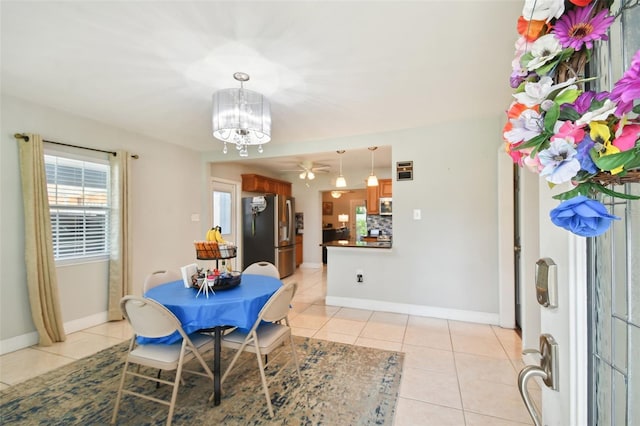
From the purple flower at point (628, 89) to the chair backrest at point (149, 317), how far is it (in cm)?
203

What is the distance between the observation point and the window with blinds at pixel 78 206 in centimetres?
310

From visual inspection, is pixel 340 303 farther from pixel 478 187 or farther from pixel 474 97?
pixel 474 97

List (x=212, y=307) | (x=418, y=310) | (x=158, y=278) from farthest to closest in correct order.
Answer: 1. (x=418, y=310)
2. (x=158, y=278)
3. (x=212, y=307)

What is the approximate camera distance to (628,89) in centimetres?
43

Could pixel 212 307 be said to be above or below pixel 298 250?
above

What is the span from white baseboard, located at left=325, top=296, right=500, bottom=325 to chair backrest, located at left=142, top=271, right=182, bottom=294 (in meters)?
2.27

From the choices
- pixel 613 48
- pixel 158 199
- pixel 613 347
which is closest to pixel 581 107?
pixel 613 48

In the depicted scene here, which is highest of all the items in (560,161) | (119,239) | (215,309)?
(560,161)

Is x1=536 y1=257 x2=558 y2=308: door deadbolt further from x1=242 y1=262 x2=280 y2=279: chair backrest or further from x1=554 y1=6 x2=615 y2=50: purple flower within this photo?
x1=242 y1=262 x2=280 y2=279: chair backrest

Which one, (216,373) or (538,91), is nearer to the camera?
(538,91)

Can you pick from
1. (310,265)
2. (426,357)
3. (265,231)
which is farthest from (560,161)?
(310,265)

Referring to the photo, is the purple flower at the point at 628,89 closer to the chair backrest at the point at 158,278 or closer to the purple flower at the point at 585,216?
the purple flower at the point at 585,216

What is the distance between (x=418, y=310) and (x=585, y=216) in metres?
3.55

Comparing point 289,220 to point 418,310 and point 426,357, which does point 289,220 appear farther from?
point 426,357
